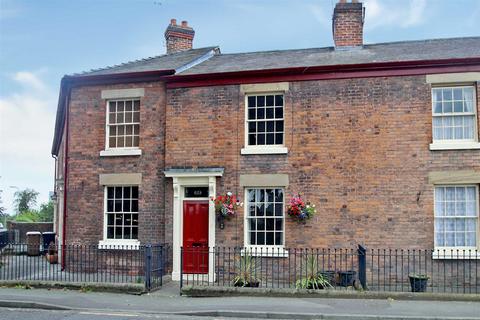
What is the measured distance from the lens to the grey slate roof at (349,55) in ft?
48.8

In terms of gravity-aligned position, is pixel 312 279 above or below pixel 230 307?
above

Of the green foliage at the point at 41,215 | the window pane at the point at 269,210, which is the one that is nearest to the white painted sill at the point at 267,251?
the window pane at the point at 269,210

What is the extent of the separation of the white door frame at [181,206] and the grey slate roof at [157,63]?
334 cm

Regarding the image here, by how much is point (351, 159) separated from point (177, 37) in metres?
9.98

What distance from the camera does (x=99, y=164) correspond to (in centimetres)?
1598

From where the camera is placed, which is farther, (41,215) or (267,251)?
(41,215)

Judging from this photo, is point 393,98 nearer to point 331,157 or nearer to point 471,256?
point 331,157

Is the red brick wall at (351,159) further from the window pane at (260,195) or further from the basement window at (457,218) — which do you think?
the window pane at (260,195)

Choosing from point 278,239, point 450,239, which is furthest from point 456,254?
point 278,239

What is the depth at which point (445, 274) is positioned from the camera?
1348 centimetres

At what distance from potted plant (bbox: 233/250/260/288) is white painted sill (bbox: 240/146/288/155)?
8.93 feet

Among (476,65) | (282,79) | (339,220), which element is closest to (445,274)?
(339,220)

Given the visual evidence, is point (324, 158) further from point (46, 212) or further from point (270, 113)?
point (46, 212)

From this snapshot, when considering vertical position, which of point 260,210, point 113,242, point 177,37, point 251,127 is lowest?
point 113,242
